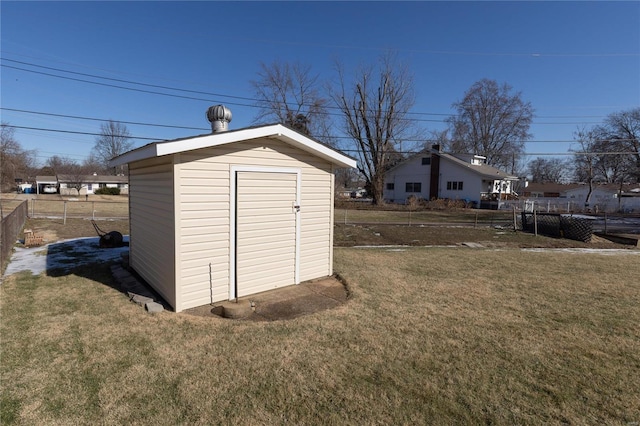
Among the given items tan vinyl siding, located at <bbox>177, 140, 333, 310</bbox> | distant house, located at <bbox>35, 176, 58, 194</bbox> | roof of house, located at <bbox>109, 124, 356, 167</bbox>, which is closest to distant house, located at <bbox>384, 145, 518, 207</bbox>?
roof of house, located at <bbox>109, 124, 356, 167</bbox>

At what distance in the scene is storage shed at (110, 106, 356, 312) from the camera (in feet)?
14.9

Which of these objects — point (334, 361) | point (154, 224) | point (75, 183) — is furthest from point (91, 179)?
point (334, 361)

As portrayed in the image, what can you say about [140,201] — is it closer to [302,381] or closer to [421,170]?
[302,381]

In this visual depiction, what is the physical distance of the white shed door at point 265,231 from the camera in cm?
512

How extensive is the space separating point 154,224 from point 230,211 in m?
1.44

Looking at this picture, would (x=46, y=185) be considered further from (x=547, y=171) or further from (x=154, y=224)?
(x=547, y=171)

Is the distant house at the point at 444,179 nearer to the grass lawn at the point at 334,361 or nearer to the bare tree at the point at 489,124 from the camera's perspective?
the bare tree at the point at 489,124

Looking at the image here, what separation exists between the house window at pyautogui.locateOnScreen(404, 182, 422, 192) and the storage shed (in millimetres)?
30776

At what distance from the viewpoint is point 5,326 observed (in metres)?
4.00

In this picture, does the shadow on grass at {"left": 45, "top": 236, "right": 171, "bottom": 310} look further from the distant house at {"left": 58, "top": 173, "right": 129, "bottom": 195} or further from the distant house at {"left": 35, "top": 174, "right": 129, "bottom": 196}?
the distant house at {"left": 35, "top": 174, "right": 129, "bottom": 196}

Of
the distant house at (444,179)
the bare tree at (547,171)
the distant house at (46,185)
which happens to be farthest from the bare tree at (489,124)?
the distant house at (46,185)

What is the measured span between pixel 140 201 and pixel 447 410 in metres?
5.91

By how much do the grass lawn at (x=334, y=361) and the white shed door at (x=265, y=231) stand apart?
116 centimetres

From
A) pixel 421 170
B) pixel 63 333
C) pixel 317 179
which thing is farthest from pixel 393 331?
pixel 421 170
